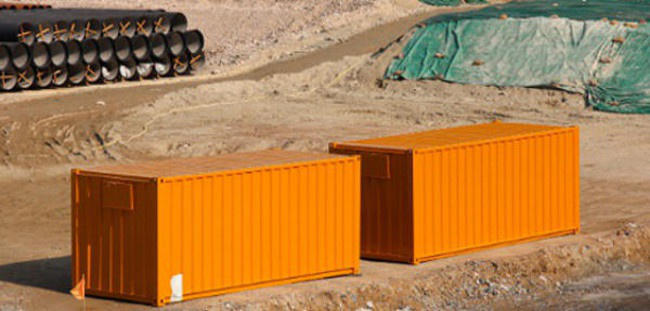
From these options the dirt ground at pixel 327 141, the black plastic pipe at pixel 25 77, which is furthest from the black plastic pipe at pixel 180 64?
the black plastic pipe at pixel 25 77

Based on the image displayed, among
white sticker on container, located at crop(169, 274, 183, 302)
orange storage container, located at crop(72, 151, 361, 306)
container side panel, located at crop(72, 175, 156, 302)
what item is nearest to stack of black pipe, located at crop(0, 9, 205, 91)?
container side panel, located at crop(72, 175, 156, 302)

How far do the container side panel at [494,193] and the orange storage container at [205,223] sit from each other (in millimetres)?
1603

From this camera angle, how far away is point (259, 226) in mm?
17406

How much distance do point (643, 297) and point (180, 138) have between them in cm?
1529

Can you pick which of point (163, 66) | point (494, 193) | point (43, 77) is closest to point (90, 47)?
point (43, 77)

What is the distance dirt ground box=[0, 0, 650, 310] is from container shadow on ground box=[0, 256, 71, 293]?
0.03 meters

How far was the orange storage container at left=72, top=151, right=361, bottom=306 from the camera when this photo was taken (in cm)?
1652

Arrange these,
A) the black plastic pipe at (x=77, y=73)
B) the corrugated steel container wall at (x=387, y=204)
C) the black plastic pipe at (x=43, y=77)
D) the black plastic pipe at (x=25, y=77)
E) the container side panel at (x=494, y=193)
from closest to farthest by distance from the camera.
A: the corrugated steel container wall at (x=387, y=204) → the container side panel at (x=494, y=193) → the black plastic pipe at (x=25, y=77) → the black plastic pipe at (x=43, y=77) → the black plastic pipe at (x=77, y=73)

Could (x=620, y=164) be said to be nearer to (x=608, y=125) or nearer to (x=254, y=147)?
(x=608, y=125)

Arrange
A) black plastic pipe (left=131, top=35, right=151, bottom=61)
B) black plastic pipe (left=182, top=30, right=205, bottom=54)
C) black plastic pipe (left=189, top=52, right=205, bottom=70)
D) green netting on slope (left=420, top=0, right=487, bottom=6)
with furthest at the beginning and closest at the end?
green netting on slope (left=420, top=0, right=487, bottom=6), black plastic pipe (left=189, top=52, right=205, bottom=70), black plastic pipe (left=182, top=30, right=205, bottom=54), black plastic pipe (left=131, top=35, right=151, bottom=61)

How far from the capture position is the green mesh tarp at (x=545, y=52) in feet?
117

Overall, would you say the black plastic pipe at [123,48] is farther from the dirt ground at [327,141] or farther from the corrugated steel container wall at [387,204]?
the corrugated steel container wall at [387,204]

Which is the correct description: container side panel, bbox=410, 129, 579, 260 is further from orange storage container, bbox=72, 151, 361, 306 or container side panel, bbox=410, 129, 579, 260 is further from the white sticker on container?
the white sticker on container

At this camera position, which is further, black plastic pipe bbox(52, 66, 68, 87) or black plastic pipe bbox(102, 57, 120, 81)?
black plastic pipe bbox(102, 57, 120, 81)
